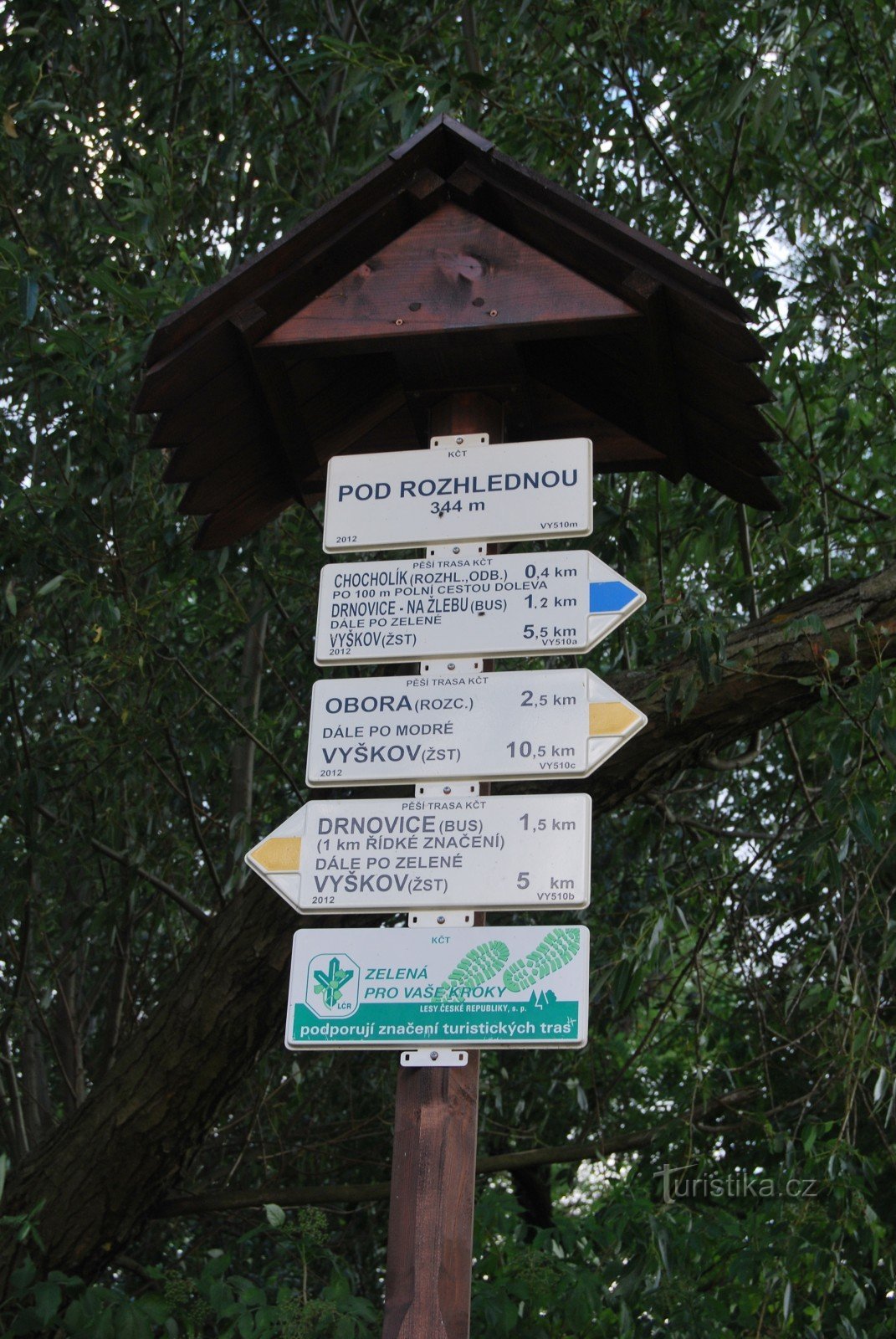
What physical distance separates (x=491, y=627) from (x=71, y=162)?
4.51m

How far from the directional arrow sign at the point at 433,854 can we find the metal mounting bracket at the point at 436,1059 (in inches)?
A: 11.2

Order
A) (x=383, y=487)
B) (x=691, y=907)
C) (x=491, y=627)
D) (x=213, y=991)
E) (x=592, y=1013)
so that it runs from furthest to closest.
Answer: (x=592, y=1013) → (x=691, y=907) → (x=213, y=991) → (x=383, y=487) → (x=491, y=627)

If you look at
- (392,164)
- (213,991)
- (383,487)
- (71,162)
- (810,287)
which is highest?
(71,162)

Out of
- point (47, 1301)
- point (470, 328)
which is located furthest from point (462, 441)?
point (47, 1301)

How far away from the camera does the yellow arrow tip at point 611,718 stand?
3055mm

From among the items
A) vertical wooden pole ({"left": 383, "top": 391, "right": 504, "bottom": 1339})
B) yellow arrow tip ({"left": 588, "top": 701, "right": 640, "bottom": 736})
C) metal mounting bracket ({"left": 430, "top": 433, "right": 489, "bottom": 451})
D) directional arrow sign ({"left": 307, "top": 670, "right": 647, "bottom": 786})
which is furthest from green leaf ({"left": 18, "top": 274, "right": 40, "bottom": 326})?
vertical wooden pole ({"left": 383, "top": 391, "right": 504, "bottom": 1339})

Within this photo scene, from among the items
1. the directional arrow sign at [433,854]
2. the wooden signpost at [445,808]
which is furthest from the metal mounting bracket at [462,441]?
the directional arrow sign at [433,854]

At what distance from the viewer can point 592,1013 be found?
723 centimetres

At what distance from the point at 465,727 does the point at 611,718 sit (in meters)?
0.31

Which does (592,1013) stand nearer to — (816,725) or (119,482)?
(816,725)

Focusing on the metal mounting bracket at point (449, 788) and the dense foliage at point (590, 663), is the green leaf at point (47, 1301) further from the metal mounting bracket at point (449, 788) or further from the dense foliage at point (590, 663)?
the metal mounting bracket at point (449, 788)

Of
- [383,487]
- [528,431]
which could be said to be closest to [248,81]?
[528,431]

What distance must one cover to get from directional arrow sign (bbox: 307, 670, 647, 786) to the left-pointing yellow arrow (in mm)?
152

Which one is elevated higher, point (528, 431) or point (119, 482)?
point (119, 482)
